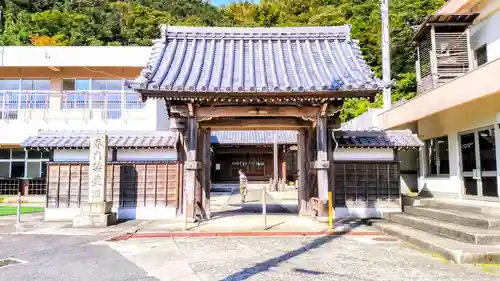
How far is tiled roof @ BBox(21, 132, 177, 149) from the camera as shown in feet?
39.6

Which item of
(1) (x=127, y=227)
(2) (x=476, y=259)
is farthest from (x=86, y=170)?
(2) (x=476, y=259)

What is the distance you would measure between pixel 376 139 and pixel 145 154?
7575 millimetres

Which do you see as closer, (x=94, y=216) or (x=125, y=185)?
(x=94, y=216)

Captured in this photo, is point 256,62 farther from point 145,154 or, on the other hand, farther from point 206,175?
point 145,154

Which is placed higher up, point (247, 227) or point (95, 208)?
point (95, 208)

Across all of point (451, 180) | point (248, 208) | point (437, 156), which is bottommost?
point (248, 208)

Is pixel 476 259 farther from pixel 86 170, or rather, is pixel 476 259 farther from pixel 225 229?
pixel 86 170

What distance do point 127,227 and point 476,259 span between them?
8388 millimetres

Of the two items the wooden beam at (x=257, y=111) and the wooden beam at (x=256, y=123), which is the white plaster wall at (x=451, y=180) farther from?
the wooden beam at (x=257, y=111)

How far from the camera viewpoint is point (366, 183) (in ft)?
40.1

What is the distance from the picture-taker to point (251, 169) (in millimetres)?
32594

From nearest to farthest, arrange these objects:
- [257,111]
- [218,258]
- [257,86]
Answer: [218,258] < [257,86] < [257,111]

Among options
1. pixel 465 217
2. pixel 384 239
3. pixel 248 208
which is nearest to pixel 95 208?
pixel 248 208

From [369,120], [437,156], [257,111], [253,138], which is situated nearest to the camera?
[257,111]
